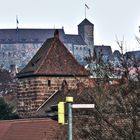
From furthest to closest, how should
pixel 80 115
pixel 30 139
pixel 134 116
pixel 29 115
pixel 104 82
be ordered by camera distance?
1. pixel 29 115
2. pixel 30 139
3. pixel 80 115
4. pixel 104 82
5. pixel 134 116

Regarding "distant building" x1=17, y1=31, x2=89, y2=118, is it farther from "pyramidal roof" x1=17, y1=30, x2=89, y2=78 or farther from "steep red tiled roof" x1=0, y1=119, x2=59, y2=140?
"steep red tiled roof" x1=0, y1=119, x2=59, y2=140

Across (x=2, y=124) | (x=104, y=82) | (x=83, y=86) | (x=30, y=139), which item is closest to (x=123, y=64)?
(x=104, y=82)

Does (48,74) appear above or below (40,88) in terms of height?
above

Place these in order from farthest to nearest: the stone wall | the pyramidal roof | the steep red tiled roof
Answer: the stone wall < the pyramidal roof < the steep red tiled roof

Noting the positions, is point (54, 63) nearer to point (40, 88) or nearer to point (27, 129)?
point (40, 88)

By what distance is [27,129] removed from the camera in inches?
1583

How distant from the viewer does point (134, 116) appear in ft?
56.6

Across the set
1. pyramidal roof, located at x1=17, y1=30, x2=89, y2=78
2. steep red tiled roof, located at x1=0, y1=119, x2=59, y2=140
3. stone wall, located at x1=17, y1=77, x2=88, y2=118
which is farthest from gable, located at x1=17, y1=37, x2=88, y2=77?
steep red tiled roof, located at x1=0, y1=119, x2=59, y2=140

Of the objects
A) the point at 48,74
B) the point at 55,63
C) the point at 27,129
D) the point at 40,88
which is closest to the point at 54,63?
the point at 55,63

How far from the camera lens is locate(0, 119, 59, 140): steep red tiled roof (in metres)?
38.1

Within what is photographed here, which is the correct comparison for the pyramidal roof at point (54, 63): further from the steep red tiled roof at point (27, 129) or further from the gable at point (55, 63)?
the steep red tiled roof at point (27, 129)

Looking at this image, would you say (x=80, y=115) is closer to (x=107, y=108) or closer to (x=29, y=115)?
(x=107, y=108)

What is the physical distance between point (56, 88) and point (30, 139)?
72.4 ft

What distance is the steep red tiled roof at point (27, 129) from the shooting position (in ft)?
125
